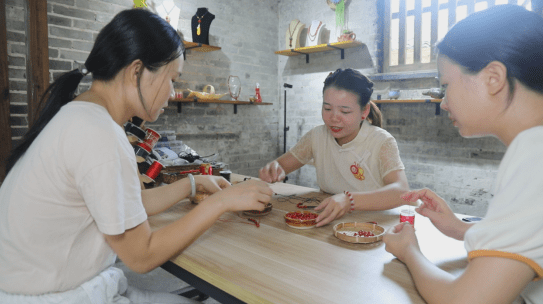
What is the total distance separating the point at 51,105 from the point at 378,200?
1316mm

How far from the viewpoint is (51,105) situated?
1.09 meters

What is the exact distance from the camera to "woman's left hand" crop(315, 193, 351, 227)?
4.47ft

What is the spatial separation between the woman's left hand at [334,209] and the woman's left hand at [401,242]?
0.93 ft

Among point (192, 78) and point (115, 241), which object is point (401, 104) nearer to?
point (192, 78)

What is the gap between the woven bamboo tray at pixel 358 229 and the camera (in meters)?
1.17

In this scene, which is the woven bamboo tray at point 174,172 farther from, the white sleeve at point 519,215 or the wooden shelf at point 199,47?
the wooden shelf at point 199,47

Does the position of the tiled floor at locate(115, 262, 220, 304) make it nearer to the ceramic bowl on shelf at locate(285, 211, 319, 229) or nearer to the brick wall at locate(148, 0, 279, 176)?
the ceramic bowl on shelf at locate(285, 211, 319, 229)

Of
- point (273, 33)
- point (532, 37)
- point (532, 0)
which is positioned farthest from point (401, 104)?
point (532, 37)

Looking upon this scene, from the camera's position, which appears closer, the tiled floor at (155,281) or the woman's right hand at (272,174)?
the woman's right hand at (272,174)

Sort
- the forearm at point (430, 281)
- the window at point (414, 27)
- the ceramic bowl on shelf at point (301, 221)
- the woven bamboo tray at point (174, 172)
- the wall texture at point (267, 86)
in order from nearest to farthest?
the forearm at point (430, 281) → the ceramic bowl on shelf at point (301, 221) → the woven bamboo tray at point (174, 172) → the wall texture at point (267, 86) → the window at point (414, 27)

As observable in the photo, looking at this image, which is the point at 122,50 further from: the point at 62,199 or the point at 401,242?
the point at 401,242

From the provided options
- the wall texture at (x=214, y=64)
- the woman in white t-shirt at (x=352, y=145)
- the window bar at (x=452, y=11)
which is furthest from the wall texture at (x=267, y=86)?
the woman in white t-shirt at (x=352, y=145)

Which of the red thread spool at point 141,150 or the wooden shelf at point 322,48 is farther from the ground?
the wooden shelf at point 322,48

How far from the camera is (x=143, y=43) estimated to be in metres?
1.02
